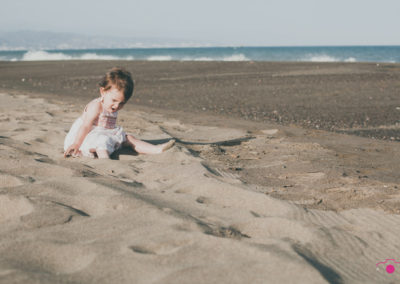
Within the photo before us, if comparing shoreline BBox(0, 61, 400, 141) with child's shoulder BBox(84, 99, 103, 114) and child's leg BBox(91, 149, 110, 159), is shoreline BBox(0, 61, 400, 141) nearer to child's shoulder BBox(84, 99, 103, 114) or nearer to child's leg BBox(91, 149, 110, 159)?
child's shoulder BBox(84, 99, 103, 114)

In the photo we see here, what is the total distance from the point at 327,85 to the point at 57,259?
36.7ft

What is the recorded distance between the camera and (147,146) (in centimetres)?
406

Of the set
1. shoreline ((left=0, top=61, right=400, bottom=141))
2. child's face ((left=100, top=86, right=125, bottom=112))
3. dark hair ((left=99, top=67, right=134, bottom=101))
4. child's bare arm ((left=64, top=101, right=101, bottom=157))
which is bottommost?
shoreline ((left=0, top=61, right=400, bottom=141))

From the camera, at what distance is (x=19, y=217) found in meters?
2.18

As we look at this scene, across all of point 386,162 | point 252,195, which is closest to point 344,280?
point 252,195

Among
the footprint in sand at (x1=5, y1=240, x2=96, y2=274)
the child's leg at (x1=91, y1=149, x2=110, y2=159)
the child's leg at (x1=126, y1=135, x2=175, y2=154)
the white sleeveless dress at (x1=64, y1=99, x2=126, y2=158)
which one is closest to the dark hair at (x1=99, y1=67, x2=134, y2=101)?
the white sleeveless dress at (x1=64, y1=99, x2=126, y2=158)

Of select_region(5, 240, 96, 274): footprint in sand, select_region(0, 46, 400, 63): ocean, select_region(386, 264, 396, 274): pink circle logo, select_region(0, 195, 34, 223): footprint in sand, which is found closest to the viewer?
select_region(5, 240, 96, 274): footprint in sand

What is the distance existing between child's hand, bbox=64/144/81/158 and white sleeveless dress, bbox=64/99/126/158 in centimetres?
5

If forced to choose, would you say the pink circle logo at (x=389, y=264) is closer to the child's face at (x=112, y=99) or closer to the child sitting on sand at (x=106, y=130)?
the child sitting on sand at (x=106, y=130)

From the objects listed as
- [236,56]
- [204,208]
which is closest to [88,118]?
[204,208]

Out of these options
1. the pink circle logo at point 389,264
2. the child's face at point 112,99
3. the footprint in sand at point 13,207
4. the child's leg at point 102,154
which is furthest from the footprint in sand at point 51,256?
the child's face at point 112,99

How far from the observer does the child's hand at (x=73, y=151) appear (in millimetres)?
3770

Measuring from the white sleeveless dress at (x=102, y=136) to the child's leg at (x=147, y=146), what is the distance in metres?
0.08

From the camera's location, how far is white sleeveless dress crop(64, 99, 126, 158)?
3857mm
